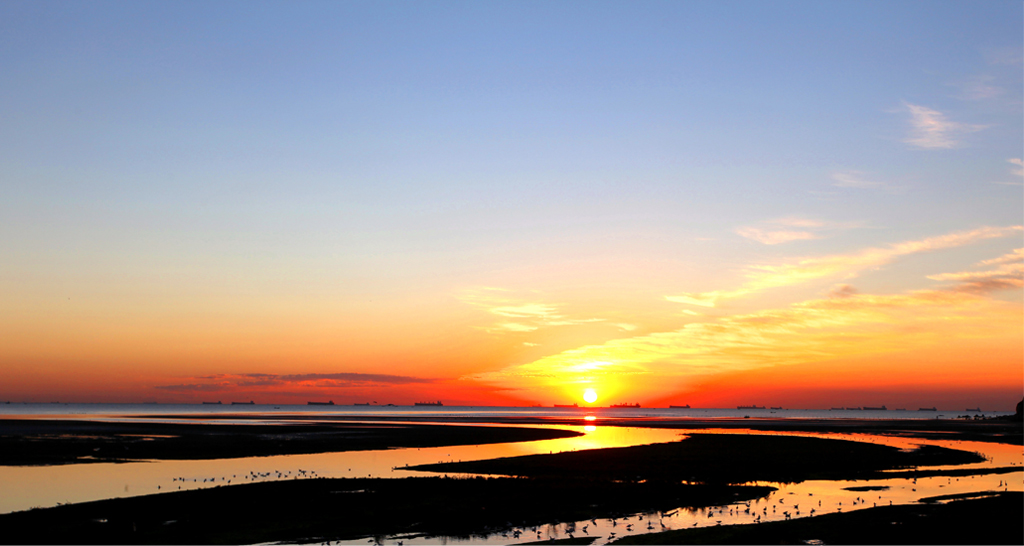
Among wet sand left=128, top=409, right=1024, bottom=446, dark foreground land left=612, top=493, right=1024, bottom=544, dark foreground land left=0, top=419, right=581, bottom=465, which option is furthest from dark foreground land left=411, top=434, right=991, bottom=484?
wet sand left=128, top=409, right=1024, bottom=446

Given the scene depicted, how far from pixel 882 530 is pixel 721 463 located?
23358mm

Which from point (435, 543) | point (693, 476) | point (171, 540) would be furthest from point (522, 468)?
point (171, 540)

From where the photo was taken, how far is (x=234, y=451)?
175 ft

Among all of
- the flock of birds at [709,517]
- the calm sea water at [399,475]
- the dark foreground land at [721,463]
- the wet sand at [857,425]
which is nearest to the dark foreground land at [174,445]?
the calm sea water at [399,475]

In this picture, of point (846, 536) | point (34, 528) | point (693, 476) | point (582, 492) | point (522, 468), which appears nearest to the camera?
point (846, 536)

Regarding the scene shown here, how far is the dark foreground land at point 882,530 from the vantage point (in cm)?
2061

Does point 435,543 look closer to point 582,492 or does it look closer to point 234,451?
point 582,492

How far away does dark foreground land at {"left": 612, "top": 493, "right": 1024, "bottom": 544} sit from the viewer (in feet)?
67.6

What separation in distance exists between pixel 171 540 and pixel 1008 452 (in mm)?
60722

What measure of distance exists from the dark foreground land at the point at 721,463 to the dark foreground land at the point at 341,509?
16.8 ft

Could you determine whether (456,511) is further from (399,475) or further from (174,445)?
(174,445)

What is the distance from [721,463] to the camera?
44.7 meters

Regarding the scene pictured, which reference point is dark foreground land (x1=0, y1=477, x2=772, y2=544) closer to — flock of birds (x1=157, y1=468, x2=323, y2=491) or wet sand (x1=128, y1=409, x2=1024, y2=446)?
flock of birds (x1=157, y1=468, x2=323, y2=491)

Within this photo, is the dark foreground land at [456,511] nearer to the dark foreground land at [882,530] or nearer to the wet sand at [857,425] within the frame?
the dark foreground land at [882,530]
